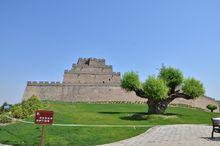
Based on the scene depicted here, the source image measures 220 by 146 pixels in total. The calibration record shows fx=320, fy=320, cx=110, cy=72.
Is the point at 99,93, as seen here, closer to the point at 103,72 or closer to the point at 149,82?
the point at 103,72

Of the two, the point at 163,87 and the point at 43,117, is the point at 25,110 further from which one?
the point at 43,117

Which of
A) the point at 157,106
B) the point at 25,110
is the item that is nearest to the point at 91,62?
the point at 157,106

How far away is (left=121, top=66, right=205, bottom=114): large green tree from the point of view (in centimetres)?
3042

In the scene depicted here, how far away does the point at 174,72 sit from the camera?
1313 inches

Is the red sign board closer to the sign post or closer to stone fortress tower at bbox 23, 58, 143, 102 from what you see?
the sign post

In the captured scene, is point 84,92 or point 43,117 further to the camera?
point 84,92

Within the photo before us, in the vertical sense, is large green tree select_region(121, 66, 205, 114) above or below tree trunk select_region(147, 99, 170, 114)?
above

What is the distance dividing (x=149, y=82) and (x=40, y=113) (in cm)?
1978

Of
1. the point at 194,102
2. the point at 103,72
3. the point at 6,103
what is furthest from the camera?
the point at 103,72

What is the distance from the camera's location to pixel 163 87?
99.1 feet

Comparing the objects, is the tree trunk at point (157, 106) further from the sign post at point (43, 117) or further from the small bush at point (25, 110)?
the sign post at point (43, 117)

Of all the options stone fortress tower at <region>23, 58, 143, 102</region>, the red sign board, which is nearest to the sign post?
the red sign board

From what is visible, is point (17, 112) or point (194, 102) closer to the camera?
point (17, 112)

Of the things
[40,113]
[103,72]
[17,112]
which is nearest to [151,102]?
[17,112]
